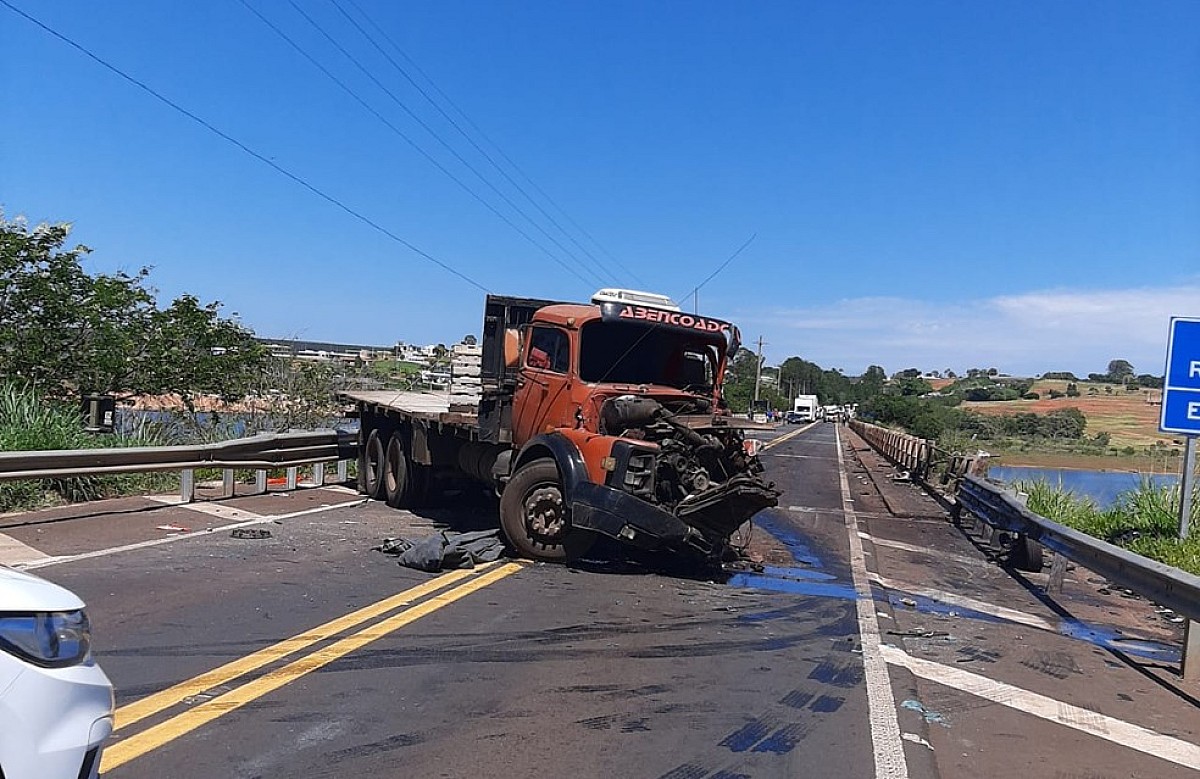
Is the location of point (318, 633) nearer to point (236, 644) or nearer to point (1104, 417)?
point (236, 644)

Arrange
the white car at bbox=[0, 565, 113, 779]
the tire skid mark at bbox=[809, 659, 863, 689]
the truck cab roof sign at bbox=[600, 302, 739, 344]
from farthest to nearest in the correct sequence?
the truck cab roof sign at bbox=[600, 302, 739, 344] → the tire skid mark at bbox=[809, 659, 863, 689] → the white car at bbox=[0, 565, 113, 779]

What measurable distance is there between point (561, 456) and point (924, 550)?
19.7 ft

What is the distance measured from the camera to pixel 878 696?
6.34 meters

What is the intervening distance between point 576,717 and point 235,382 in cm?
1803

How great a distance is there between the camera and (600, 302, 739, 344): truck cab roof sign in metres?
10.8

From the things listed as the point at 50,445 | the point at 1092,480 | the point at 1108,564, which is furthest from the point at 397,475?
the point at 1092,480

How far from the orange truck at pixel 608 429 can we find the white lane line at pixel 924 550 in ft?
11.5

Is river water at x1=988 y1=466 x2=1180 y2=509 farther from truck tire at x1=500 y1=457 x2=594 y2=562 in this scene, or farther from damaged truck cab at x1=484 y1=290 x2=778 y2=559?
truck tire at x1=500 y1=457 x2=594 y2=562

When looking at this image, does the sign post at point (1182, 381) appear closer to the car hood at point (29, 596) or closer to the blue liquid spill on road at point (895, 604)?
the blue liquid spill on road at point (895, 604)

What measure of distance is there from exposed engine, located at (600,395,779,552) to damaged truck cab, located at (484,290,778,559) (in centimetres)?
1

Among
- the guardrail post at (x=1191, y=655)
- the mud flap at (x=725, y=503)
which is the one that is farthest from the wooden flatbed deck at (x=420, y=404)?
the guardrail post at (x=1191, y=655)

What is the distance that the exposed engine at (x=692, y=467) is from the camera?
960 cm

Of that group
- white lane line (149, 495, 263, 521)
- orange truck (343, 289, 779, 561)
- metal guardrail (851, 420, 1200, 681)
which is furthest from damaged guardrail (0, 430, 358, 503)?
metal guardrail (851, 420, 1200, 681)

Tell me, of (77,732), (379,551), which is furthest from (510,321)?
(77,732)
